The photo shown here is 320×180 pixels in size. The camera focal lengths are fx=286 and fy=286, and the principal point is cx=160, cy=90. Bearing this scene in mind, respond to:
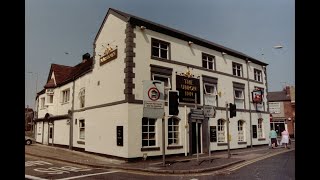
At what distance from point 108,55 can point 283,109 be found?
4198cm

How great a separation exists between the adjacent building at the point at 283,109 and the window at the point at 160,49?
3681 centimetres

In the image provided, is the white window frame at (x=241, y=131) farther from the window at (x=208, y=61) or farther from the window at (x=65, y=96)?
the window at (x=65, y=96)

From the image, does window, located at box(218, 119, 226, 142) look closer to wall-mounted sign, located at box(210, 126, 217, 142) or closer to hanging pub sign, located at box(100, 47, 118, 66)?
wall-mounted sign, located at box(210, 126, 217, 142)

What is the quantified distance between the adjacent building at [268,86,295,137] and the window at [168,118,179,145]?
3616cm

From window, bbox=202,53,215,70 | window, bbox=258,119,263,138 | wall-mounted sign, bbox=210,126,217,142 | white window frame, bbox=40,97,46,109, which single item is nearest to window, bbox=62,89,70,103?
white window frame, bbox=40,97,46,109

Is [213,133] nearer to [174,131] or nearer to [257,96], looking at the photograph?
[174,131]

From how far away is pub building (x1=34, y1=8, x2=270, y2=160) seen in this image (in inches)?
726

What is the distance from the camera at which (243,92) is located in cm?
2814

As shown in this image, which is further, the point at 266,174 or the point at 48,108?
the point at 48,108

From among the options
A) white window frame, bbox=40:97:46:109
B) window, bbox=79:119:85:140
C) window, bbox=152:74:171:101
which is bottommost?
window, bbox=79:119:85:140
